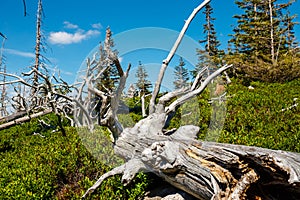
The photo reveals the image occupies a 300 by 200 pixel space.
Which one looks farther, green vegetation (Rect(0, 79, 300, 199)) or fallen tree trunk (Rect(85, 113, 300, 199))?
green vegetation (Rect(0, 79, 300, 199))

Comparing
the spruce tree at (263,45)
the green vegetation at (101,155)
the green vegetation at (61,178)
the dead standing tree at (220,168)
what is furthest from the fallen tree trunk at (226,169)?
the spruce tree at (263,45)

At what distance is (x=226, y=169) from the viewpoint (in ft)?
12.8

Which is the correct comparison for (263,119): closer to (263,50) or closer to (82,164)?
(82,164)

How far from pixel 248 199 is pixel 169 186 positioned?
1.73 m

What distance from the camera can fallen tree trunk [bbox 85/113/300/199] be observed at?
347 cm

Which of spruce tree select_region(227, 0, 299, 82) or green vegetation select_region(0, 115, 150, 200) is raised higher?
spruce tree select_region(227, 0, 299, 82)

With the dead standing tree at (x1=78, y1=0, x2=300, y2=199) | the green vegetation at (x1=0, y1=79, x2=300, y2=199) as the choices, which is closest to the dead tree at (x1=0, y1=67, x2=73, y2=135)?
the green vegetation at (x1=0, y1=79, x2=300, y2=199)

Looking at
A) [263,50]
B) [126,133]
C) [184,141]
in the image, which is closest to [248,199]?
[184,141]

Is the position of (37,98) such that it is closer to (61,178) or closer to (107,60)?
(107,60)

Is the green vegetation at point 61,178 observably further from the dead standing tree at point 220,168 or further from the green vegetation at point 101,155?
the dead standing tree at point 220,168

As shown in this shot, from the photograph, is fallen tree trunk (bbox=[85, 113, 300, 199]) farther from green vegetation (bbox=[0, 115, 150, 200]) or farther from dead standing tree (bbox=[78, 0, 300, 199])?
green vegetation (bbox=[0, 115, 150, 200])

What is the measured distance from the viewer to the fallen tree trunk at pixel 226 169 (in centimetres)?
347

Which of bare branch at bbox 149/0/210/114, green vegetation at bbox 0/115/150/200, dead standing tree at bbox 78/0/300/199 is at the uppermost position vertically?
bare branch at bbox 149/0/210/114

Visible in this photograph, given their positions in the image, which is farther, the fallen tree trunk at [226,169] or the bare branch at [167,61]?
the bare branch at [167,61]
